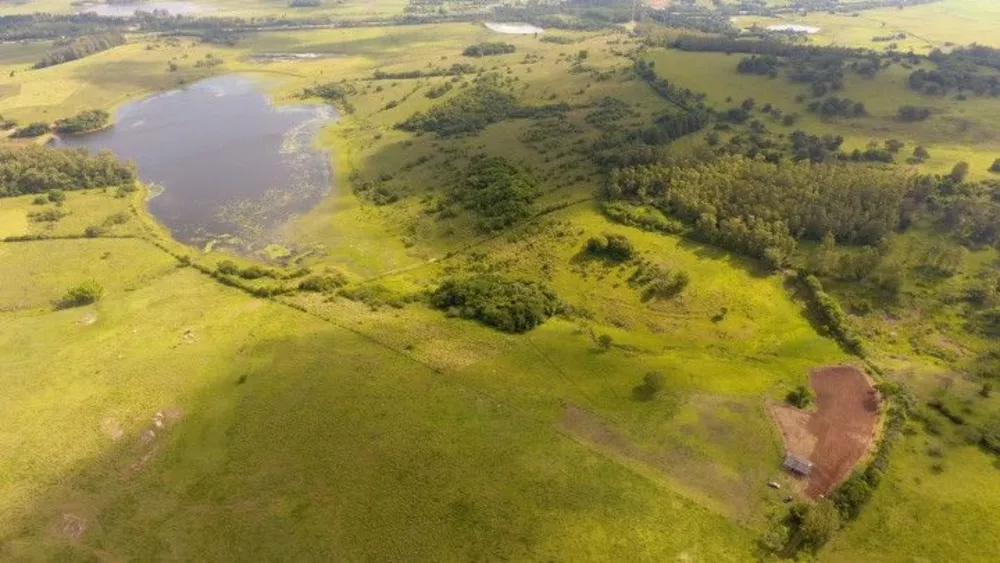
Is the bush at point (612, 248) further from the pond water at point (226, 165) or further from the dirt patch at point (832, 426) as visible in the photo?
the pond water at point (226, 165)

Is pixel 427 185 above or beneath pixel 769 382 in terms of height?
above

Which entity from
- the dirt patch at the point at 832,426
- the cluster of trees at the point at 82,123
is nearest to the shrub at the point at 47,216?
the cluster of trees at the point at 82,123

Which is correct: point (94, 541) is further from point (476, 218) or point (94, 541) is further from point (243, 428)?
point (476, 218)

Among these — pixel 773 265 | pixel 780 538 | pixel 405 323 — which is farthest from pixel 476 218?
pixel 780 538

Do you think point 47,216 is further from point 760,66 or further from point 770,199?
point 760,66

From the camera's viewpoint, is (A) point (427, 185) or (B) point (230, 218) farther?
(A) point (427, 185)

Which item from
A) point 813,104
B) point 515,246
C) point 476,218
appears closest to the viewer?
point 515,246

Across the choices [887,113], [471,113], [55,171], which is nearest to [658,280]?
[471,113]
